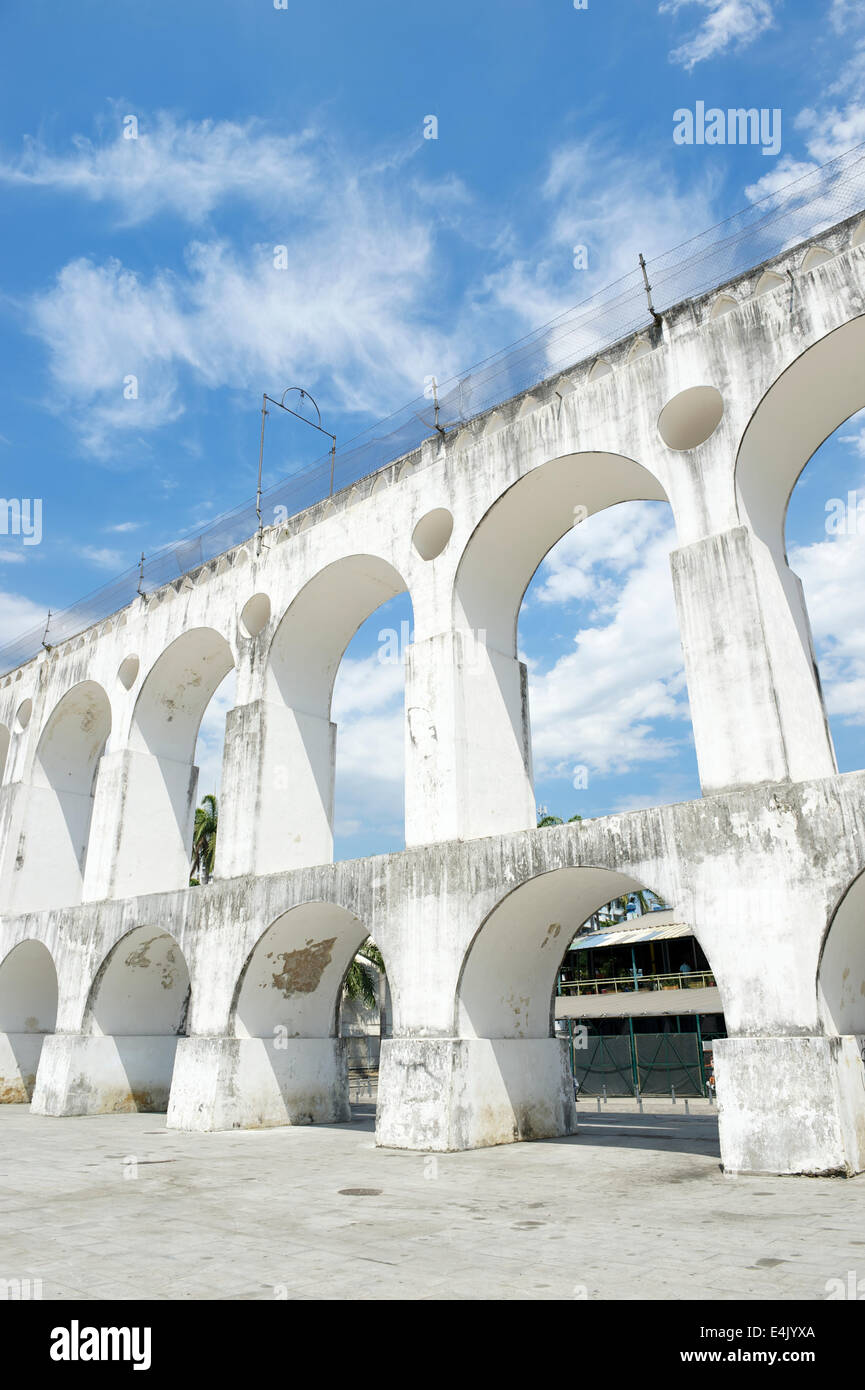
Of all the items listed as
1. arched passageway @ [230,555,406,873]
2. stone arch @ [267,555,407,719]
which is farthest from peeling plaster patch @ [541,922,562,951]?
stone arch @ [267,555,407,719]

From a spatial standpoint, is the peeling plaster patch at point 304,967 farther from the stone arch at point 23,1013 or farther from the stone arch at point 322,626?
the stone arch at point 23,1013

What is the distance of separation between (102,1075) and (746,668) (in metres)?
14.3

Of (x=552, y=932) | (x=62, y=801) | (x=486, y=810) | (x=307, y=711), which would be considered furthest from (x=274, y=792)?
(x=62, y=801)

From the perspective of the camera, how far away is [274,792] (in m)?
16.8

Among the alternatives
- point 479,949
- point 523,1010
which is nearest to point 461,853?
point 479,949

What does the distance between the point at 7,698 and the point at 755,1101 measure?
22.0m

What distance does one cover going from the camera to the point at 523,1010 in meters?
13.2

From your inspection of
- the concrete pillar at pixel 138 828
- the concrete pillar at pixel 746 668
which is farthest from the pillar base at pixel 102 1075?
the concrete pillar at pixel 746 668

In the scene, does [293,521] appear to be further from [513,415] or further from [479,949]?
[479,949]

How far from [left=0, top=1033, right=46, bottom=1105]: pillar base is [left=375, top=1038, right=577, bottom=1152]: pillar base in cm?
1312

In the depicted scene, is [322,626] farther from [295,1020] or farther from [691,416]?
[691,416]

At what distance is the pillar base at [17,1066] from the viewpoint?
21766 millimetres

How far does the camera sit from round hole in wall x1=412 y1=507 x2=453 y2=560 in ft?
49.7

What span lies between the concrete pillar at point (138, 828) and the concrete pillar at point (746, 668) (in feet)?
41.9
